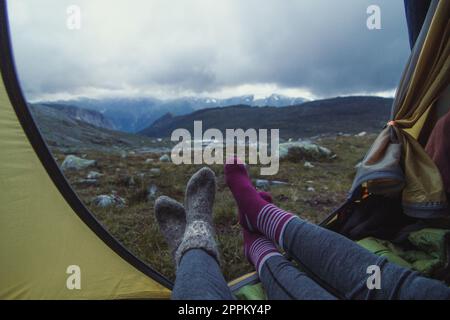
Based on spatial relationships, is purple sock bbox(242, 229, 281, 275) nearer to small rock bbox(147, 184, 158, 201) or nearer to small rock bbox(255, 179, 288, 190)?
small rock bbox(147, 184, 158, 201)

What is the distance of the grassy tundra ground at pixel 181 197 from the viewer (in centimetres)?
152

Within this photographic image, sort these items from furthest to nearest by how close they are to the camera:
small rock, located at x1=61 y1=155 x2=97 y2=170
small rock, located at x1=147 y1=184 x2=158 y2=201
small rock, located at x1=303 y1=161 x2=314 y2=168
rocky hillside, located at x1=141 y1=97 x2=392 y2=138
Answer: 1. rocky hillside, located at x1=141 y1=97 x2=392 y2=138
2. small rock, located at x1=303 y1=161 x2=314 y2=168
3. small rock, located at x1=61 y1=155 x2=97 y2=170
4. small rock, located at x1=147 y1=184 x2=158 y2=201

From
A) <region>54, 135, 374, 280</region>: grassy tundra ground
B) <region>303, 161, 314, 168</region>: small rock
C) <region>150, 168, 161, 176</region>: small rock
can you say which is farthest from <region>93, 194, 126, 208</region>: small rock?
<region>303, 161, 314, 168</region>: small rock

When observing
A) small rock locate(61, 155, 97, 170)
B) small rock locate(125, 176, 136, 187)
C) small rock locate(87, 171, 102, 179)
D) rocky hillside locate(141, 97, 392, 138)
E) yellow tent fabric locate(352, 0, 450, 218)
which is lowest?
small rock locate(125, 176, 136, 187)

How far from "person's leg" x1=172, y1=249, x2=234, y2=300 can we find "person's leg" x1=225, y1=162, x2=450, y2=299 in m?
0.24

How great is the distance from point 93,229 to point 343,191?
1.86 metres

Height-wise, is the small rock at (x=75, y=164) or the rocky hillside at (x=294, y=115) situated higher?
the rocky hillside at (x=294, y=115)

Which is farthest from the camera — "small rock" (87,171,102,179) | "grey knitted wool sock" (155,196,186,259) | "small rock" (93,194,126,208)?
"small rock" (87,171,102,179)

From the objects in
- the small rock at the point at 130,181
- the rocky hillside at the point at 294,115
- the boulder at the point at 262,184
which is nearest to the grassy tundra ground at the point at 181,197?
the small rock at the point at 130,181

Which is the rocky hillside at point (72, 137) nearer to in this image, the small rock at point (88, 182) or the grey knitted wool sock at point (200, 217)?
the small rock at point (88, 182)

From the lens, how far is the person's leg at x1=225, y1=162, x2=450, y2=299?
764 millimetres

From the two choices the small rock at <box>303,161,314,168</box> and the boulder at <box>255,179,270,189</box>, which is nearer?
the boulder at <box>255,179,270,189</box>

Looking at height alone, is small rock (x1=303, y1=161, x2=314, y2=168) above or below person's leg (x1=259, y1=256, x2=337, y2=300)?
above
